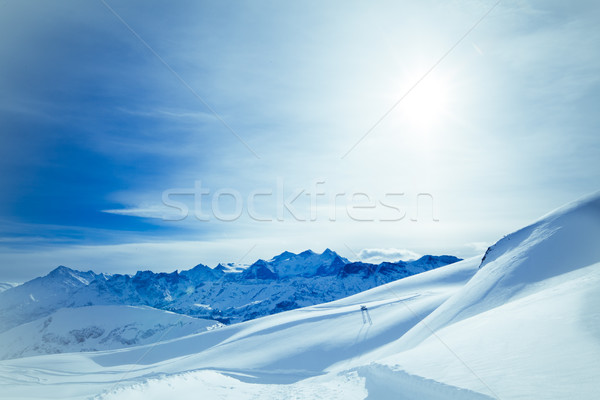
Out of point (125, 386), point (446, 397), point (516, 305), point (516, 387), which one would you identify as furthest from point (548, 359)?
point (125, 386)

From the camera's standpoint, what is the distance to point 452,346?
13258 mm

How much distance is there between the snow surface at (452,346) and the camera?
29.8 feet

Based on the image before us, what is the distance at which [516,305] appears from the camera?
15.9 m

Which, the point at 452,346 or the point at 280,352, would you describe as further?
the point at 280,352

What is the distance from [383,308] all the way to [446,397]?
3465 cm

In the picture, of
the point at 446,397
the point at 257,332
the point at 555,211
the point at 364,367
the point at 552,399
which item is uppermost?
the point at 555,211

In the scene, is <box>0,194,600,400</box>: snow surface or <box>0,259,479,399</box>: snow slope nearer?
<box>0,194,600,400</box>: snow surface

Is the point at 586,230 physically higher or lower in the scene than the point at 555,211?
lower

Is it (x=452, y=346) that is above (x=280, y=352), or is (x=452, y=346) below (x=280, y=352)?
above

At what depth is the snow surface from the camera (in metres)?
9.08

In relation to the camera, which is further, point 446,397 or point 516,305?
point 516,305

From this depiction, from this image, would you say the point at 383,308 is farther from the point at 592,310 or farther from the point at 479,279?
the point at 592,310

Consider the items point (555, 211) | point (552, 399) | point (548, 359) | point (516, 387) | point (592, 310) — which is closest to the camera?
point (552, 399)

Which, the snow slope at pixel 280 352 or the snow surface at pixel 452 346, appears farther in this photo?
the snow slope at pixel 280 352
